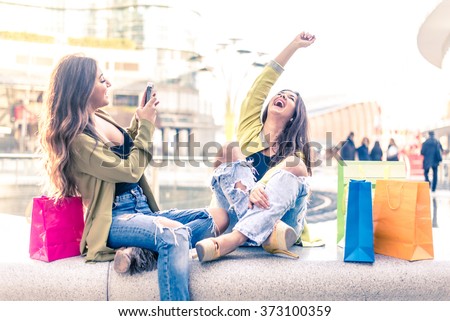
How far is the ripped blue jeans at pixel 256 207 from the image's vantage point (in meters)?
1.62

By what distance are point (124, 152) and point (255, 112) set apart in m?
0.59

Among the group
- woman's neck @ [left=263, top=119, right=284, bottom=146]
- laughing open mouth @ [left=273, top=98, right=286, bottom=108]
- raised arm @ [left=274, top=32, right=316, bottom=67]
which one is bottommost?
woman's neck @ [left=263, top=119, right=284, bottom=146]

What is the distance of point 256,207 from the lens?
5.39 feet

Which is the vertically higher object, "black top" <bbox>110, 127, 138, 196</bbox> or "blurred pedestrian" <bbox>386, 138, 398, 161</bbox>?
"blurred pedestrian" <bbox>386, 138, 398, 161</bbox>

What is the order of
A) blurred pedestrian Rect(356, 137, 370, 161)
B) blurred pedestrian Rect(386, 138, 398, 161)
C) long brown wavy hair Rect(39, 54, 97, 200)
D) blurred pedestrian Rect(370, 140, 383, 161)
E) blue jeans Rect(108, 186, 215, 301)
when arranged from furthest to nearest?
1. blurred pedestrian Rect(356, 137, 370, 161)
2. blurred pedestrian Rect(370, 140, 383, 161)
3. blurred pedestrian Rect(386, 138, 398, 161)
4. long brown wavy hair Rect(39, 54, 97, 200)
5. blue jeans Rect(108, 186, 215, 301)

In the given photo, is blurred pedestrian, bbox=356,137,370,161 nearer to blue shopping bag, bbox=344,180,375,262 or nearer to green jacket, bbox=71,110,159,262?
blue shopping bag, bbox=344,180,375,262

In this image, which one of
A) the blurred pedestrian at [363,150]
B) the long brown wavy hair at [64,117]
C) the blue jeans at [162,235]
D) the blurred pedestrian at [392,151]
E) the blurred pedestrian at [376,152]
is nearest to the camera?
the blue jeans at [162,235]

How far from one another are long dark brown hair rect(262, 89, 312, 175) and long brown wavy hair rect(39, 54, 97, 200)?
2.33ft

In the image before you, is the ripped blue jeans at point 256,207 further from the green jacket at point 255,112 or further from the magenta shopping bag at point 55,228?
the magenta shopping bag at point 55,228

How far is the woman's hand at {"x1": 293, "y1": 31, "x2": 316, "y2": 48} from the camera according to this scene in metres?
1.91

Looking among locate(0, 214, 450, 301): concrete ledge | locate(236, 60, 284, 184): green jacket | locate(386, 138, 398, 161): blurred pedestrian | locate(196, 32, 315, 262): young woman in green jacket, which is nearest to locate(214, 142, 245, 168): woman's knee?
locate(196, 32, 315, 262): young woman in green jacket

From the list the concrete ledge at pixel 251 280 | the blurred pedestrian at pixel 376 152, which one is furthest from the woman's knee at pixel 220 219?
the blurred pedestrian at pixel 376 152

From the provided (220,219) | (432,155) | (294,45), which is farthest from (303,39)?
(432,155)

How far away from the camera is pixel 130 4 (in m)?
16.5
